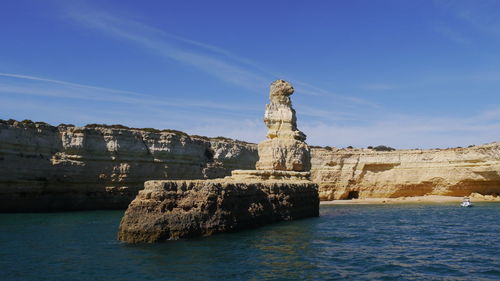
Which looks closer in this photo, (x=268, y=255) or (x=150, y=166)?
(x=268, y=255)

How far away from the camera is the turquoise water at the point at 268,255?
12.6m

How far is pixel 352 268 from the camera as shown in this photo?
13.5m

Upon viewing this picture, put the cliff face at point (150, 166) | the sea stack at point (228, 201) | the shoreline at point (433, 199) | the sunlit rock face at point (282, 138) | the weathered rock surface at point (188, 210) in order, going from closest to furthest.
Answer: the weathered rock surface at point (188, 210) → the sea stack at point (228, 201) → the sunlit rock face at point (282, 138) → the cliff face at point (150, 166) → the shoreline at point (433, 199)

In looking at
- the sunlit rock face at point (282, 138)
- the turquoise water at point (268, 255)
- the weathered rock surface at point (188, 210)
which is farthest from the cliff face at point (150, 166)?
the weathered rock surface at point (188, 210)

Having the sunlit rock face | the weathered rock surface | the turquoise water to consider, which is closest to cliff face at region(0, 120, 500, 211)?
the sunlit rock face

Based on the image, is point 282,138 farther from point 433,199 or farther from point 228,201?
point 433,199

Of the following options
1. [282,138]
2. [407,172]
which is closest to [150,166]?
[282,138]

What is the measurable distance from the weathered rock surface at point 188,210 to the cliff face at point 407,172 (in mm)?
37756

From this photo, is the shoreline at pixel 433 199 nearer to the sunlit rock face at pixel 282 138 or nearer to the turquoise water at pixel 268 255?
the sunlit rock face at pixel 282 138

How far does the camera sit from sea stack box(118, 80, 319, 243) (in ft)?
58.9

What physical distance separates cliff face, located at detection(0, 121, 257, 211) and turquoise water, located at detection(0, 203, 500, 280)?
16.8 m

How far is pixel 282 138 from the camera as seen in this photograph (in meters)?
33.9

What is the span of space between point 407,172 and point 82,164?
1519 inches

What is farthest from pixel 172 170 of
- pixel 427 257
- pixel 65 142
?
pixel 427 257
